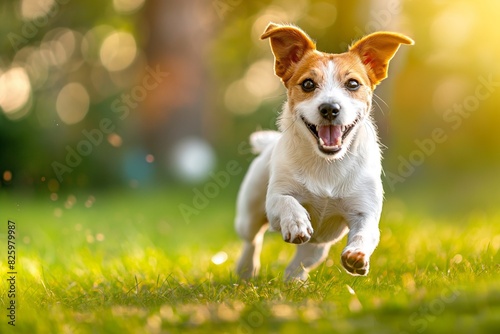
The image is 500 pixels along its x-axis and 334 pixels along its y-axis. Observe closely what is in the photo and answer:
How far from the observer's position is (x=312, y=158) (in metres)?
4.11

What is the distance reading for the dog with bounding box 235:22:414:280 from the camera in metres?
3.83

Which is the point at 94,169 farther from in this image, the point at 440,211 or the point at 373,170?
the point at 373,170

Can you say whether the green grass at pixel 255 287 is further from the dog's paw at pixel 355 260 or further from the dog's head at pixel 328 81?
the dog's head at pixel 328 81

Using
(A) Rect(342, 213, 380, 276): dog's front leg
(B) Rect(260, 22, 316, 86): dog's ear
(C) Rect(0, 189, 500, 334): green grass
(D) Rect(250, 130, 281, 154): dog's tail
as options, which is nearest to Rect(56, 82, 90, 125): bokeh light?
(C) Rect(0, 189, 500, 334): green grass

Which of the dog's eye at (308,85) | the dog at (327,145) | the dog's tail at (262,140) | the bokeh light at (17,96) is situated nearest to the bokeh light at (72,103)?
the bokeh light at (17,96)

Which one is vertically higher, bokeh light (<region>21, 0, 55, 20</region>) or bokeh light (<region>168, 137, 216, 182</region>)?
bokeh light (<region>21, 0, 55, 20</region>)

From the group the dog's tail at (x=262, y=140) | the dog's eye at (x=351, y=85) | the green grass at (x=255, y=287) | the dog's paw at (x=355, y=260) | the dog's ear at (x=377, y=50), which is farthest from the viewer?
the dog's tail at (x=262, y=140)

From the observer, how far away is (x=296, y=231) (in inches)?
144

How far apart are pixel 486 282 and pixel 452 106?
1398 cm

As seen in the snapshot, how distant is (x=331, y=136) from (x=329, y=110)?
185 mm

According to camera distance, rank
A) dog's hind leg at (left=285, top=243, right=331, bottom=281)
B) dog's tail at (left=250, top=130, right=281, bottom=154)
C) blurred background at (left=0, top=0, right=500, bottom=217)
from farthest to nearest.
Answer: blurred background at (left=0, top=0, right=500, bottom=217) < dog's tail at (left=250, top=130, right=281, bottom=154) < dog's hind leg at (left=285, top=243, right=331, bottom=281)

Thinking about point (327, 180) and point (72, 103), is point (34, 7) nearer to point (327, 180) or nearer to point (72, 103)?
point (72, 103)

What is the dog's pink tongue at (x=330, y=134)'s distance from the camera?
3.87 m

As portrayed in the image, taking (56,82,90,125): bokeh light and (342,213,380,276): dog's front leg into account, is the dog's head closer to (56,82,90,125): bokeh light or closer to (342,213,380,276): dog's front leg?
(342,213,380,276): dog's front leg
